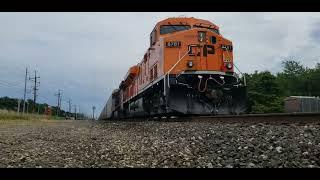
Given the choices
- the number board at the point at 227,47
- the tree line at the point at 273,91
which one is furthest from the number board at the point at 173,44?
the tree line at the point at 273,91

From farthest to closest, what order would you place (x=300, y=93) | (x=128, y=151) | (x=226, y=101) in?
(x=300, y=93) < (x=226, y=101) < (x=128, y=151)

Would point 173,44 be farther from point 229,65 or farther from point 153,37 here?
point 153,37

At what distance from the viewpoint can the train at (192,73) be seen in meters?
11.8

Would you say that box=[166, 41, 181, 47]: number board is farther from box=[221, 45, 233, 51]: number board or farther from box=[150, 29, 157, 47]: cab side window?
box=[150, 29, 157, 47]: cab side window

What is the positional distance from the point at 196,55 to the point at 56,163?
819 cm

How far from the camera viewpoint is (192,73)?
1197 cm

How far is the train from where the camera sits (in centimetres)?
1176

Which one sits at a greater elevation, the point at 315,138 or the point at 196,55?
the point at 196,55

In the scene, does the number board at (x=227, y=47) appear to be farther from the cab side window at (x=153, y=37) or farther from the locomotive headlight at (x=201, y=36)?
the cab side window at (x=153, y=37)

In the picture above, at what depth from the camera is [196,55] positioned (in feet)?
41.2

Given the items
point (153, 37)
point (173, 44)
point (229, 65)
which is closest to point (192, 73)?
point (173, 44)
